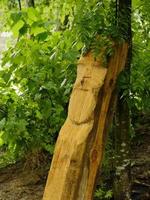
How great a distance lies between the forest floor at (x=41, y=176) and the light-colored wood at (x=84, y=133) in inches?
25.3

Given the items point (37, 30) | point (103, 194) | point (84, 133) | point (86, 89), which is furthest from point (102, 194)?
point (37, 30)

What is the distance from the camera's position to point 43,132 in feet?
11.3

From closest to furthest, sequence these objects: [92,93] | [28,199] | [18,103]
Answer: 1. [92,93]
2. [28,199]
3. [18,103]

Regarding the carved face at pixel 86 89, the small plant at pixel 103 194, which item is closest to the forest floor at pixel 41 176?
the small plant at pixel 103 194

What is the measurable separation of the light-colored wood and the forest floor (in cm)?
64

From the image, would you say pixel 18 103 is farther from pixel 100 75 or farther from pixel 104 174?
pixel 100 75

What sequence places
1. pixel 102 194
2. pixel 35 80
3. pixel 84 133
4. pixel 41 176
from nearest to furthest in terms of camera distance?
pixel 84 133, pixel 102 194, pixel 35 80, pixel 41 176

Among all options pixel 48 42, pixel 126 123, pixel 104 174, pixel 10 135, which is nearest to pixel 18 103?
pixel 10 135

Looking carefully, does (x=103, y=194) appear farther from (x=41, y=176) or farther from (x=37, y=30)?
(x=37, y=30)

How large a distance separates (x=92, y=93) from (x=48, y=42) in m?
1.17

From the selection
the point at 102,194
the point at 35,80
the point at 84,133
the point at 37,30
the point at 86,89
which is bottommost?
the point at 102,194

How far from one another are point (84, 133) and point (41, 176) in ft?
4.39

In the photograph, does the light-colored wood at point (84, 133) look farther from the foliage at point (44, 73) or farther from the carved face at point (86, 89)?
the foliage at point (44, 73)

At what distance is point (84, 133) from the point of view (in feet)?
7.78
